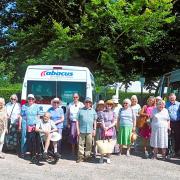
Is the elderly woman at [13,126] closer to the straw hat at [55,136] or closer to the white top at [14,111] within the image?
the white top at [14,111]

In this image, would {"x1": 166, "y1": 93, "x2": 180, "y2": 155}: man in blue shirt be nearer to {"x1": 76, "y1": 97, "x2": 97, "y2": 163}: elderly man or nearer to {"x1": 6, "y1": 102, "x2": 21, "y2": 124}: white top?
{"x1": 76, "y1": 97, "x2": 97, "y2": 163}: elderly man

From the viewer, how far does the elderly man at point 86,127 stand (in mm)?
11164

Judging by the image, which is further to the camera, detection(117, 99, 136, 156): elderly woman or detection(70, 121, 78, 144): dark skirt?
detection(117, 99, 136, 156): elderly woman

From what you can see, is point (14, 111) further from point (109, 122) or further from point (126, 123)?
point (126, 123)

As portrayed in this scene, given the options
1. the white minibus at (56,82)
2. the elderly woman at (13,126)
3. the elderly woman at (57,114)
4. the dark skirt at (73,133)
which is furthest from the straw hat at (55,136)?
the white minibus at (56,82)

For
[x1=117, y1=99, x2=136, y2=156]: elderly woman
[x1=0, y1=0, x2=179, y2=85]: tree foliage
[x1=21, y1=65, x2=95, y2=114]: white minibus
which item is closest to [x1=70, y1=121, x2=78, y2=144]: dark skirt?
[x1=21, y1=65, x2=95, y2=114]: white minibus

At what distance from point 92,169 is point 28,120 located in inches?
91.0

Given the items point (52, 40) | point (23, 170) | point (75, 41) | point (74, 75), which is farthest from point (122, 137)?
point (52, 40)

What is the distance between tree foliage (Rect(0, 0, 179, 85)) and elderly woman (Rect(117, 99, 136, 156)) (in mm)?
6585

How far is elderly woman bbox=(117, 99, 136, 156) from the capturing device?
11.9m

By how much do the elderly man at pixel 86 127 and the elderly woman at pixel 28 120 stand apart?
1080mm

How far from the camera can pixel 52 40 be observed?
1945cm

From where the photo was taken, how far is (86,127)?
440 inches

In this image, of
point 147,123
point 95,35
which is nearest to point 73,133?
point 147,123
